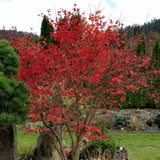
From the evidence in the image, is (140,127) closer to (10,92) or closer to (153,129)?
(153,129)

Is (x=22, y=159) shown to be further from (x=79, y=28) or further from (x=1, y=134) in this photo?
(x=79, y=28)

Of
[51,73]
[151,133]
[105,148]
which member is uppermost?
[51,73]

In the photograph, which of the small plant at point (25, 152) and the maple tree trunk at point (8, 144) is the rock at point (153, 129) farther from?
the maple tree trunk at point (8, 144)

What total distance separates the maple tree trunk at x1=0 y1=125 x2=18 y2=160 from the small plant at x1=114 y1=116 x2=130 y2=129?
7.57 meters

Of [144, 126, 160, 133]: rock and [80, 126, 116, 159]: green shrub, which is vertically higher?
[80, 126, 116, 159]: green shrub

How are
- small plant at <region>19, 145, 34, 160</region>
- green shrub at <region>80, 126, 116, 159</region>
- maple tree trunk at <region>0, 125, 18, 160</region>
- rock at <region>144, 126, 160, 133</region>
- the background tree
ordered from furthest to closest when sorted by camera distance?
1. rock at <region>144, 126, 160, 133</region>
2. small plant at <region>19, 145, 34, 160</region>
3. green shrub at <region>80, 126, 116, 159</region>
4. maple tree trunk at <region>0, 125, 18, 160</region>
5. the background tree

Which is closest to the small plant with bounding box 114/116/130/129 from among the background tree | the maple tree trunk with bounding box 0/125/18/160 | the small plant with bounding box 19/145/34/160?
the small plant with bounding box 19/145/34/160

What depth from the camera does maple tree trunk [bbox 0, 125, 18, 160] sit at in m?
4.68

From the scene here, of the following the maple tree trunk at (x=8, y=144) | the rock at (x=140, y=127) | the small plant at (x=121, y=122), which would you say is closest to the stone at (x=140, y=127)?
the rock at (x=140, y=127)

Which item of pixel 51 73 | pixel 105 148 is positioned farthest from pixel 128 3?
pixel 105 148

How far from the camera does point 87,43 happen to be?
180 inches

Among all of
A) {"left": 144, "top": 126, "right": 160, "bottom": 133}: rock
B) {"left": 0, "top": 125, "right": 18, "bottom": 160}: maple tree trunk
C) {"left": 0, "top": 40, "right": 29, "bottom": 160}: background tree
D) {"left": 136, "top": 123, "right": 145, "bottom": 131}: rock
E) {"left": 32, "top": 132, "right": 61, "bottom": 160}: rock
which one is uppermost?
{"left": 0, "top": 40, "right": 29, "bottom": 160}: background tree

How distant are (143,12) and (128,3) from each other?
1.77 ft

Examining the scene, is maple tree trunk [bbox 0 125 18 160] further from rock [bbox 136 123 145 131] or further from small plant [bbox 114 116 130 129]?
rock [bbox 136 123 145 131]
